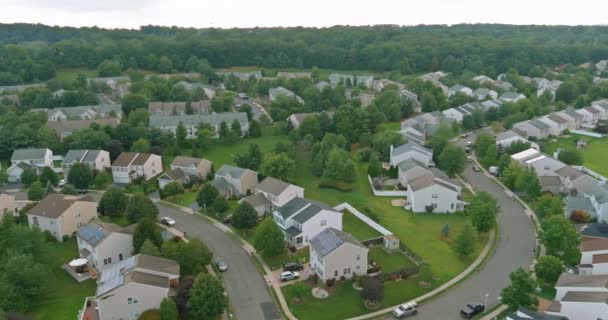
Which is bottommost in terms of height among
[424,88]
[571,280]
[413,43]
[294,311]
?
[294,311]

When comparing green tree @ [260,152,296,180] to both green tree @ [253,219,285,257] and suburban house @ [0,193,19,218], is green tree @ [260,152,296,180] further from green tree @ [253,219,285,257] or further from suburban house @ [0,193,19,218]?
suburban house @ [0,193,19,218]

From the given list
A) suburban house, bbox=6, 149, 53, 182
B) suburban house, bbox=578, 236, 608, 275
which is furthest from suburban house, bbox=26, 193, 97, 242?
suburban house, bbox=578, 236, 608, 275

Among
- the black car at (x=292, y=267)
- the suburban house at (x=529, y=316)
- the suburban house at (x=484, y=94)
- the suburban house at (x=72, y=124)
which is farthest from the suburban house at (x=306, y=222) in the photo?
the suburban house at (x=484, y=94)

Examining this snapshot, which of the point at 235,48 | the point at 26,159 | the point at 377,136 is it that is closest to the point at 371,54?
the point at 235,48

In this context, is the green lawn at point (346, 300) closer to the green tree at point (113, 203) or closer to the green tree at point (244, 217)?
the green tree at point (244, 217)

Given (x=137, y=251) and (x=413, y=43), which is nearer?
(x=137, y=251)

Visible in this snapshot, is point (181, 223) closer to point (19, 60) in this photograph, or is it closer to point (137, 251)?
point (137, 251)
